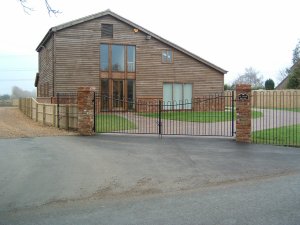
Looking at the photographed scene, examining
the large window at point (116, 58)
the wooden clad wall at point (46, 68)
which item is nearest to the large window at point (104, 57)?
the large window at point (116, 58)

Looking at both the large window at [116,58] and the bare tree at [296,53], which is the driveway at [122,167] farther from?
the bare tree at [296,53]

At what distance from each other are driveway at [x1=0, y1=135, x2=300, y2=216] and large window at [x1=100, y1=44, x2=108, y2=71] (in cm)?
1484

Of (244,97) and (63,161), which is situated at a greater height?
(244,97)

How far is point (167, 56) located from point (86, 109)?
1549cm

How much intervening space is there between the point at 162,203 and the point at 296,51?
6107 cm

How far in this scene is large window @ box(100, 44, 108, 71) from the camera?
27.6 metres

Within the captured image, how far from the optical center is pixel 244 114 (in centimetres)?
1321

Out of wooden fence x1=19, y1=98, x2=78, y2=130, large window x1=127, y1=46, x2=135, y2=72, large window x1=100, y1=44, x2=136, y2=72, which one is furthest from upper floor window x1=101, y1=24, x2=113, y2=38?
wooden fence x1=19, y1=98, x2=78, y2=130

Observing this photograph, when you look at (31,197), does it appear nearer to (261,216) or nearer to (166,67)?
(261,216)

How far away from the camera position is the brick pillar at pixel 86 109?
1490 centimetres

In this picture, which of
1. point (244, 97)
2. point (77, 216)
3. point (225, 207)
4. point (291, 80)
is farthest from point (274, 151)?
point (291, 80)

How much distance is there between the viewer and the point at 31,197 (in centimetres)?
664

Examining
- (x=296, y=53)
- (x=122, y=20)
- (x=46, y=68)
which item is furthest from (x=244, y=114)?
(x=296, y=53)

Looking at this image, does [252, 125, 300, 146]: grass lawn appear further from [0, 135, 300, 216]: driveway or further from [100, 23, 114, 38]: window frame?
[100, 23, 114, 38]: window frame
